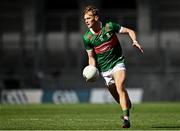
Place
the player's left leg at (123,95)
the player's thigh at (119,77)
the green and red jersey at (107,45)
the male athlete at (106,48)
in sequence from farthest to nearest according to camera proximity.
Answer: the green and red jersey at (107,45) < the male athlete at (106,48) < the player's thigh at (119,77) < the player's left leg at (123,95)

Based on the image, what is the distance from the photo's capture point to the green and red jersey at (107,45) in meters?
15.2

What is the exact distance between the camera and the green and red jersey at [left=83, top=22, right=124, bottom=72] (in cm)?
1518

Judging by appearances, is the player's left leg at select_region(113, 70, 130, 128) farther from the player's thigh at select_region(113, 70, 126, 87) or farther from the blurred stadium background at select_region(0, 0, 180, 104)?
the blurred stadium background at select_region(0, 0, 180, 104)

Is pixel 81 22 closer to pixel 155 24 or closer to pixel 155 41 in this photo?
pixel 155 24

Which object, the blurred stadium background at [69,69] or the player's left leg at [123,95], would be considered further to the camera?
the blurred stadium background at [69,69]

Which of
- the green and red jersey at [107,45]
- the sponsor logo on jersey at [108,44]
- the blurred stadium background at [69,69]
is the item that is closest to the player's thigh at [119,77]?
the green and red jersey at [107,45]

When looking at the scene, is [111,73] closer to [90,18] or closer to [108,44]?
[108,44]

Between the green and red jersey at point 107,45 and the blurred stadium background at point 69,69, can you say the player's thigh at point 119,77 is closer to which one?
the green and red jersey at point 107,45

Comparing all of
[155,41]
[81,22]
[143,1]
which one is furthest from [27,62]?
[143,1]

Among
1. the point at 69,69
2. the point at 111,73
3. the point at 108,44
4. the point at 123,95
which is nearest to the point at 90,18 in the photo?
the point at 108,44

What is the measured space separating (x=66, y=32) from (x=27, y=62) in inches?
185

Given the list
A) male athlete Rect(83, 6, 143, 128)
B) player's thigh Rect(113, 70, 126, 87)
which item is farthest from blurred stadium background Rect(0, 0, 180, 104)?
player's thigh Rect(113, 70, 126, 87)

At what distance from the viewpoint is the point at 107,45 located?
15258 millimetres

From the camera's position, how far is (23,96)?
3284 centimetres
